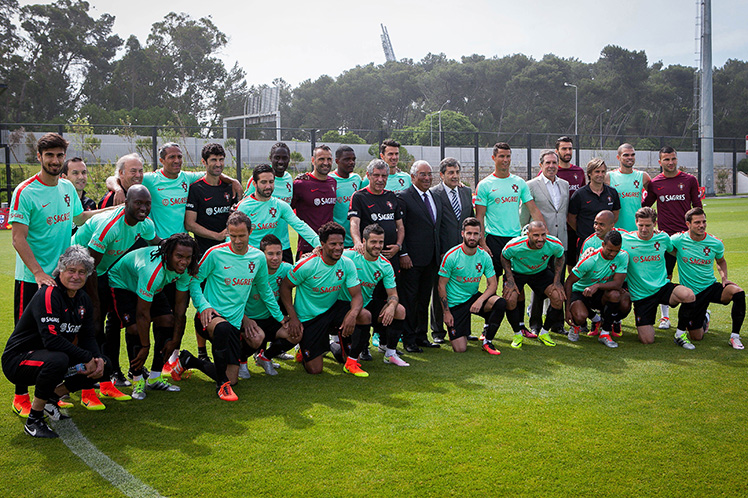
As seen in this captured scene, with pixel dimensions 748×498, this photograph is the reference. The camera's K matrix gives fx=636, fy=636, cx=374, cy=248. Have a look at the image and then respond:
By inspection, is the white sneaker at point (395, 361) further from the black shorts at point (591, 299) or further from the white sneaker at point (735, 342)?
the white sneaker at point (735, 342)

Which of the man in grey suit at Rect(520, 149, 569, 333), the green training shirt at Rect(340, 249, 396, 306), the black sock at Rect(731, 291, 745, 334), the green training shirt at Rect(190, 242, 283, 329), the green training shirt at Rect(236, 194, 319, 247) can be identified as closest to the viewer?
the green training shirt at Rect(190, 242, 283, 329)

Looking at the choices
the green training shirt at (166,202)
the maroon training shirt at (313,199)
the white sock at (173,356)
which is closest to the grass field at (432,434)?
the white sock at (173,356)

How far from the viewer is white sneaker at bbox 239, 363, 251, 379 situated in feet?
18.5

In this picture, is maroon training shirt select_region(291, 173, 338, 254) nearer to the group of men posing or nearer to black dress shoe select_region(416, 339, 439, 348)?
the group of men posing

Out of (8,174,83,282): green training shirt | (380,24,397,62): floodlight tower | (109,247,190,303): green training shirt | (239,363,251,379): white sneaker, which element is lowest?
(239,363,251,379): white sneaker

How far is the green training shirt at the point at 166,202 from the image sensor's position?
19.2 ft

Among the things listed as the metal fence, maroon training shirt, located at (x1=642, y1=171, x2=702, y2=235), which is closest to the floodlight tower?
the metal fence

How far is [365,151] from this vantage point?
41000 millimetres

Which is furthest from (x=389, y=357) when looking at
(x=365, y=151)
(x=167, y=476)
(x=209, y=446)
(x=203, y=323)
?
(x=365, y=151)

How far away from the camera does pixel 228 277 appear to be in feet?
17.7

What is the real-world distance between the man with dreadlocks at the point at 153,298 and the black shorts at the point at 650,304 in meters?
4.62

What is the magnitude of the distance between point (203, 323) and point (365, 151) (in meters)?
36.5

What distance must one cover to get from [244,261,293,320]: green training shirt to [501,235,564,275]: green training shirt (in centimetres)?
243

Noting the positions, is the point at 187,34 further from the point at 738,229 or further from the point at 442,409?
the point at 442,409
